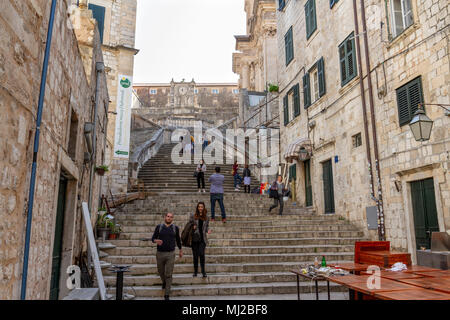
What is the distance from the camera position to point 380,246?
611cm

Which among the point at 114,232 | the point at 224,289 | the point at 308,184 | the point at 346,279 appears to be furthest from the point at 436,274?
the point at 308,184

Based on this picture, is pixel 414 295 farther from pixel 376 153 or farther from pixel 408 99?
pixel 376 153

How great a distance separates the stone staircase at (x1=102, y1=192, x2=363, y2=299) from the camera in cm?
727

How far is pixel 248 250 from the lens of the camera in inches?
355

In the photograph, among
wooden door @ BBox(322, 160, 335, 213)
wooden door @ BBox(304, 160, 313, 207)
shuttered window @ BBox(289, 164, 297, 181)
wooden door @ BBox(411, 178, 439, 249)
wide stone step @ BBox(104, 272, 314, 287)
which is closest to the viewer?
wide stone step @ BBox(104, 272, 314, 287)

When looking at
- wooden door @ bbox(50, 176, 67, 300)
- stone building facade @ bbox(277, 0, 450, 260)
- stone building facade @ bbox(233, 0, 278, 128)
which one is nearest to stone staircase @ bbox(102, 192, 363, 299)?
stone building facade @ bbox(277, 0, 450, 260)

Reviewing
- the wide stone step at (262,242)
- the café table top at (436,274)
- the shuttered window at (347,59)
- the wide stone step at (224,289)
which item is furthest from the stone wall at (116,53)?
the café table top at (436,274)

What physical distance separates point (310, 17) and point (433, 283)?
1303cm

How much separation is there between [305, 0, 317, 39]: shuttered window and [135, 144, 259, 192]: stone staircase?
25.2 ft

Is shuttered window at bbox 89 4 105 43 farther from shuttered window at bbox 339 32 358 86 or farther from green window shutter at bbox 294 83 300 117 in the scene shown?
shuttered window at bbox 339 32 358 86

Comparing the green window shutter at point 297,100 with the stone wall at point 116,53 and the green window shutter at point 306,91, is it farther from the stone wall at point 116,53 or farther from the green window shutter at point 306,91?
the stone wall at point 116,53

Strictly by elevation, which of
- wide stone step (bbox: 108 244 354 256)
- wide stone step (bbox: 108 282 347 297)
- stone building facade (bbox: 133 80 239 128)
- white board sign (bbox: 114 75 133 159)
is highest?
stone building facade (bbox: 133 80 239 128)
